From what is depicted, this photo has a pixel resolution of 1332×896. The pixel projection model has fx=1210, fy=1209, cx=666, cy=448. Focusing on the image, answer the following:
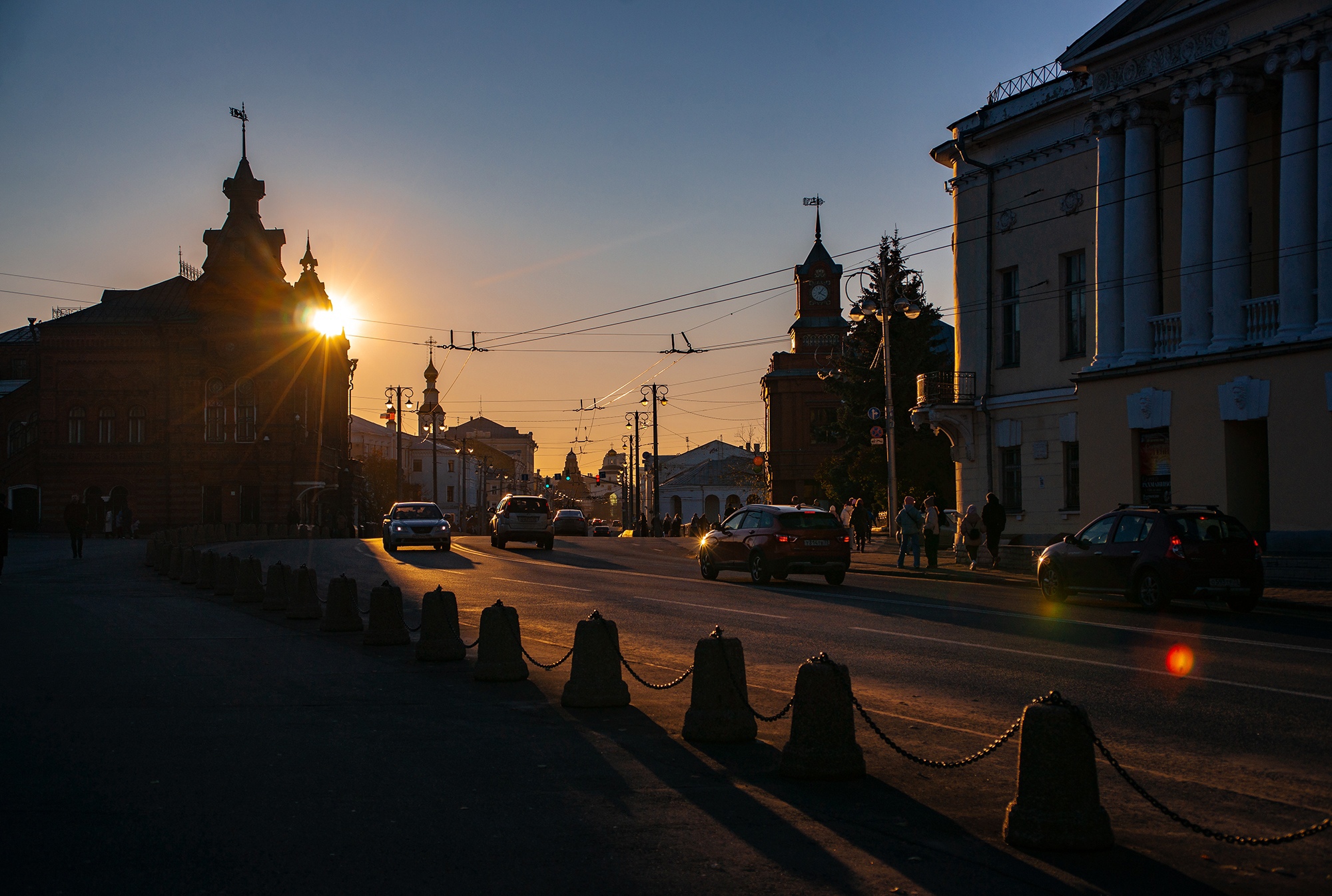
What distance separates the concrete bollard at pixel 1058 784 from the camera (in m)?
5.50

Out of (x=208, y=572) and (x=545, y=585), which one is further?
(x=545, y=585)

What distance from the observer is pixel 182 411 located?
223 feet

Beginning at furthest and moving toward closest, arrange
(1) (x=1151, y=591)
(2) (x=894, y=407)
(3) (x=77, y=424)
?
1. (3) (x=77, y=424)
2. (2) (x=894, y=407)
3. (1) (x=1151, y=591)

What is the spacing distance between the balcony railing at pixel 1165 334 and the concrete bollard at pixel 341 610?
1957 cm

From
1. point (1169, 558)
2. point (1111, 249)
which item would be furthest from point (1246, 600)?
point (1111, 249)

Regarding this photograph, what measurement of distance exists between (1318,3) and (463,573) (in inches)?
838

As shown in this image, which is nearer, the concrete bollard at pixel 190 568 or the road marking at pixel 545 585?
the road marking at pixel 545 585

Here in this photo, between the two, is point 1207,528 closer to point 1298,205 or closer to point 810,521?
point 810,521

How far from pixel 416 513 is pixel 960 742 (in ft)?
108

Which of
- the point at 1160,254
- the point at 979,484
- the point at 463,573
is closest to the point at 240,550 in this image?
the point at 463,573

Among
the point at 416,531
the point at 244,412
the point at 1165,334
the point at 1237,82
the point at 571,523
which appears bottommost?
the point at 571,523

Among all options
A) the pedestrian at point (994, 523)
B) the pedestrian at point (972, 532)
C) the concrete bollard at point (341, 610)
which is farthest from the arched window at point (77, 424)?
the concrete bollard at point (341, 610)

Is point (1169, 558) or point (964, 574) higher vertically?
point (1169, 558)

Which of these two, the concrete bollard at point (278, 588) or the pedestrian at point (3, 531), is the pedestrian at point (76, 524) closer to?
the pedestrian at point (3, 531)
